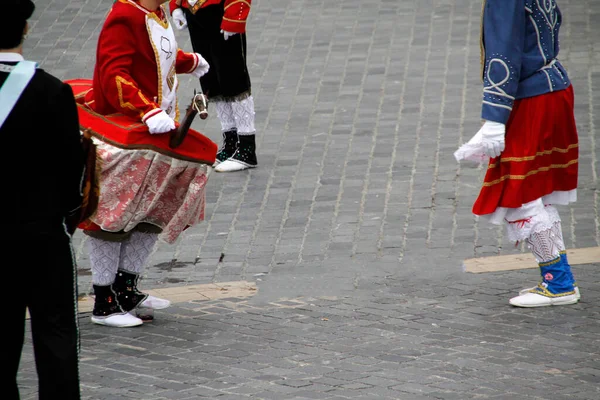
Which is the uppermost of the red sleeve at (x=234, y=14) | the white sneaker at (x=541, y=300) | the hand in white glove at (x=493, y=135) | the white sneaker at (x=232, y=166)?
the hand in white glove at (x=493, y=135)

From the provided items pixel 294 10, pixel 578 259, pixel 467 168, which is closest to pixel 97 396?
pixel 578 259

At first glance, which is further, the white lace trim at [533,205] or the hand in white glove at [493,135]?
the white lace trim at [533,205]

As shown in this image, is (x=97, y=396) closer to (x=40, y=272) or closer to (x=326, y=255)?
(x=40, y=272)

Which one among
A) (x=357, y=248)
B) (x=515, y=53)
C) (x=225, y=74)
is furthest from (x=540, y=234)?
(x=225, y=74)

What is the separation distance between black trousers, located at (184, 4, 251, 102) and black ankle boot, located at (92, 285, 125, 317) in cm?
271

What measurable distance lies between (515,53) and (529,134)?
0.42 metres

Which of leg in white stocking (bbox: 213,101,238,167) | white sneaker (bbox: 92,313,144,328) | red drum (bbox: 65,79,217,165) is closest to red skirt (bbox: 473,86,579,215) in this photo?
red drum (bbox: 65,79,217,165)

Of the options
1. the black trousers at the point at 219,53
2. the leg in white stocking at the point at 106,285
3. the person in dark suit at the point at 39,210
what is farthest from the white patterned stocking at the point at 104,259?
the black trousers at the point at 219,53

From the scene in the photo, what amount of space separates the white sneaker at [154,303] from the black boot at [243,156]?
236cm

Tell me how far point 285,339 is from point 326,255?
128 centimetres

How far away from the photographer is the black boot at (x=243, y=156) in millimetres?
7898

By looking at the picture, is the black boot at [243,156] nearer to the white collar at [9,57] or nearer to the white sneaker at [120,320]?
the white sneaker at [120,320]

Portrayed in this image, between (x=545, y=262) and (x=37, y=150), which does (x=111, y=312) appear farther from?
(x=545, y=262)

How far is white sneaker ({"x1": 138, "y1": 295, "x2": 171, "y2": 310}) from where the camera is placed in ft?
18.6
